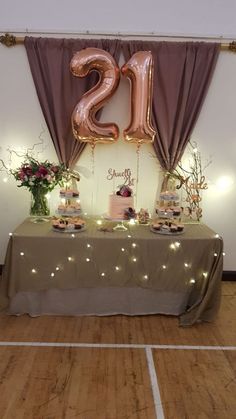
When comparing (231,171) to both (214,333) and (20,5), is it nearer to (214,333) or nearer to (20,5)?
(214,333)

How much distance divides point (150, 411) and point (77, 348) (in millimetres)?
731

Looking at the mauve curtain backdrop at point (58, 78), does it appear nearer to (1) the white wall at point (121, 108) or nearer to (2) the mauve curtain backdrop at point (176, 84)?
(1) the white wall at point (121, 108)

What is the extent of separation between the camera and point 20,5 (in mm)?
3484

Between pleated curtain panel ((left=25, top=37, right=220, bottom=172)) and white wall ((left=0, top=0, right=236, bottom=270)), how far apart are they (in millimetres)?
121

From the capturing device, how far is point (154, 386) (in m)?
2.16

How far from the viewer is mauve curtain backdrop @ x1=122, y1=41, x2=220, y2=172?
3504mm

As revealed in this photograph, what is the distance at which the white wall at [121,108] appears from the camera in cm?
350

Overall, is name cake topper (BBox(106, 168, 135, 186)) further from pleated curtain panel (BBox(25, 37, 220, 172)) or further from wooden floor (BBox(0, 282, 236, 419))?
wooden floor (BBox(0, 282, 236, 419))

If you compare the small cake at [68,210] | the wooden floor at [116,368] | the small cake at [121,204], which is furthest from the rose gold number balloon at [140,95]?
the wooden floor at [116,368]

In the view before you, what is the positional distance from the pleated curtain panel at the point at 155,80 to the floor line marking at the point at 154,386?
6.18ft

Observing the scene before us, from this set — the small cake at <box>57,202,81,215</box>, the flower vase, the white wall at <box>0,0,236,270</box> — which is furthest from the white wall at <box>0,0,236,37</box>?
the small cake at <box>57,202,81,215</box>

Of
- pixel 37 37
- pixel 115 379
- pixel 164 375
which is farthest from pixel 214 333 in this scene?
pixel 37 37

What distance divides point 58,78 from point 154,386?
269 cm

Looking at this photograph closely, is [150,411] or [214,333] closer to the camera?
[150,411]
